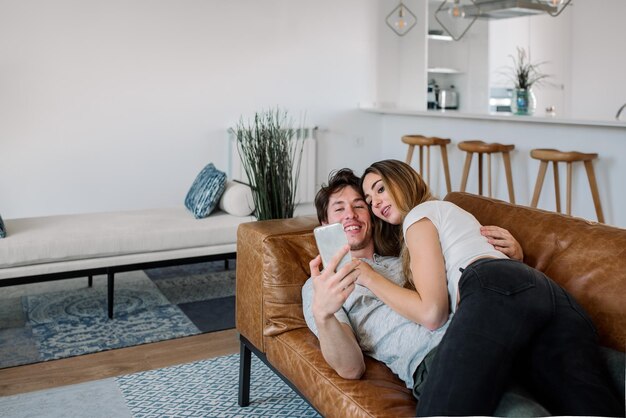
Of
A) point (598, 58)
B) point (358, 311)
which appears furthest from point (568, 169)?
point (358, 311)

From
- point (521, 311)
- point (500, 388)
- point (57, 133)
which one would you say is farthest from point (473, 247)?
point (57, 133)

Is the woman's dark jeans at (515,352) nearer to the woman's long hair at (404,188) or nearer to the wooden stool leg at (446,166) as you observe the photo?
the woman's long hair at (404,188)

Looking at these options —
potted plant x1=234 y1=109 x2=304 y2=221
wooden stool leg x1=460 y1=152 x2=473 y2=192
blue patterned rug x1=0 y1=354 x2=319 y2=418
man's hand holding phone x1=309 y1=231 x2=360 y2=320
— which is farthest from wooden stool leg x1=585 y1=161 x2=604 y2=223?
man's hand holding phone x1=309 y1=231 x2=360 y2=320

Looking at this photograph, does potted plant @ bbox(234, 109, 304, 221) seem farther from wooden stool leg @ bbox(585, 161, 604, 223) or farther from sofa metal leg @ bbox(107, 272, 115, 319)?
wooden stool leg @ bbox(585, 161, 604, 223)

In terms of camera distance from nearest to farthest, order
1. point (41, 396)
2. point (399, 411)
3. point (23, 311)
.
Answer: point (399, 411), point (41, 396), point (23, 311)

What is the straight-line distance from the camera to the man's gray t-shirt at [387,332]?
6.37ft

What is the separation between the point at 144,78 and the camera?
18.9 feet

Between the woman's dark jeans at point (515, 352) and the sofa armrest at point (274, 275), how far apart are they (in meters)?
0.79

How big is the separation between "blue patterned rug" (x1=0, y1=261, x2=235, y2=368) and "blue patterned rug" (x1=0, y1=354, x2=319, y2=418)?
430 millimetres

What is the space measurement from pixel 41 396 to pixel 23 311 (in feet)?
4.10

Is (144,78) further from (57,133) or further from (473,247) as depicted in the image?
(473,247)

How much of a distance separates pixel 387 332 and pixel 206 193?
258 cm

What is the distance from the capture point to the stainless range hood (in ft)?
18.5

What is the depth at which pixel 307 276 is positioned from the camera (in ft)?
8.05
